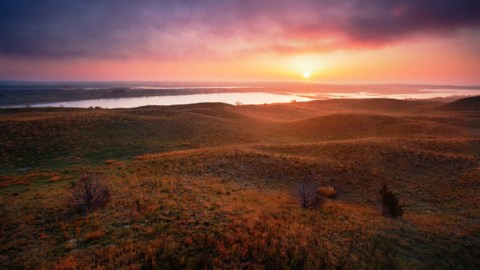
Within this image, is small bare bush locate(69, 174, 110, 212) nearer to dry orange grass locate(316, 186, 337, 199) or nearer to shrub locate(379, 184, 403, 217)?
dry orange grass locate(316, 186, 337, 199)

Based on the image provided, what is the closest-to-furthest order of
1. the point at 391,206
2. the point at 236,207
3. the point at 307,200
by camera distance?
the point at 236,207 → the point at 391,206 → the point at 307,200

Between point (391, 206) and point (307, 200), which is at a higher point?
point (391, 206)

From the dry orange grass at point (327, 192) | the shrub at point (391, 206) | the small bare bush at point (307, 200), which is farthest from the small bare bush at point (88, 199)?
the shrub at point (391, 206)

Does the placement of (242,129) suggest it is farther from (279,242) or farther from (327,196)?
(279,242)

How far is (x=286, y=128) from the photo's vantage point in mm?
54250

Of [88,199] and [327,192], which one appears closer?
[88,199]

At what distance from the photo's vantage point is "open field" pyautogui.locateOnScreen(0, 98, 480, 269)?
773 centimetres

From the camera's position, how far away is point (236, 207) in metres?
12.3

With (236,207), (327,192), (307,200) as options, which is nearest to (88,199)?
(236,207)

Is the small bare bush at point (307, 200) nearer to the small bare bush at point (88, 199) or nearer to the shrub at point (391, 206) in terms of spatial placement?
the shrub at point (391, 206)

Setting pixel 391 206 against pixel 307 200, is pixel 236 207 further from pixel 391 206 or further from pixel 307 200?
pixel 391 206

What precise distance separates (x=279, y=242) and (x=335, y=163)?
56.2ft

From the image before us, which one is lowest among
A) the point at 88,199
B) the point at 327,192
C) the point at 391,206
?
the point at 327,192

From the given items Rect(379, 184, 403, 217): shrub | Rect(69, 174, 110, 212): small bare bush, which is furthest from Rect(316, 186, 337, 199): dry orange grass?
Rect(69, 174, 110, 212): small bare bush
